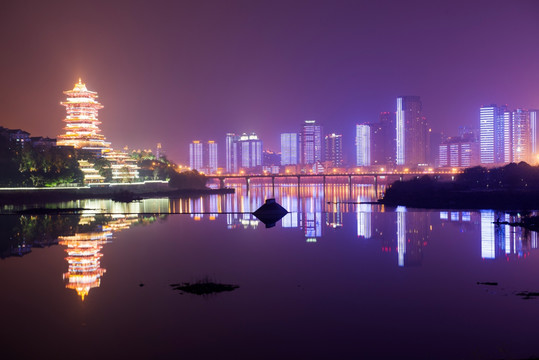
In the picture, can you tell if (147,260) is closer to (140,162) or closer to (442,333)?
(442,333)

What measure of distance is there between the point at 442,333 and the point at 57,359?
9999mm

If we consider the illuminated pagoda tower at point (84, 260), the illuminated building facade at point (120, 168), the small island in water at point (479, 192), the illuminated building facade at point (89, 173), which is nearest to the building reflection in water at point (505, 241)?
the small island in water at point (479, 192)

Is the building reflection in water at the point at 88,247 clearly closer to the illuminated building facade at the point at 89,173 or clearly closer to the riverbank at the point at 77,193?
the riverbank at the point at 77,193

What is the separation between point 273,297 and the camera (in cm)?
1842

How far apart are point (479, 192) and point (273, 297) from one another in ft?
197

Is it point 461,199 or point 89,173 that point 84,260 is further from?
point 89,173

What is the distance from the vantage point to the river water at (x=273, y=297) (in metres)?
13.4

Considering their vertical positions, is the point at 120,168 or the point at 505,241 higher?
the point at 120,168

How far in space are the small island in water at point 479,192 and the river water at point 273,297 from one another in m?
30.8

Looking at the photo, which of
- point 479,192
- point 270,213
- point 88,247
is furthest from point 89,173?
point 88,247

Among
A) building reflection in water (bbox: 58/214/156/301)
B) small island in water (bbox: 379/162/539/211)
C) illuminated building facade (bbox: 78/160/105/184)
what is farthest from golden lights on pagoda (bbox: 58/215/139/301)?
illuminated building facade (bbox: 78/160/105/184)

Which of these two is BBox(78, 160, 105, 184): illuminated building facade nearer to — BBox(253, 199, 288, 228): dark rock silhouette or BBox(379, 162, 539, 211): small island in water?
BBox(253, 199, 288, 228): dark rock silhouette

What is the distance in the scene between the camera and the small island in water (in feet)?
212

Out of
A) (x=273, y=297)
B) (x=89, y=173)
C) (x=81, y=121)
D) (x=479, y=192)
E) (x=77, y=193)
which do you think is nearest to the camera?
(x=273, y=297)
